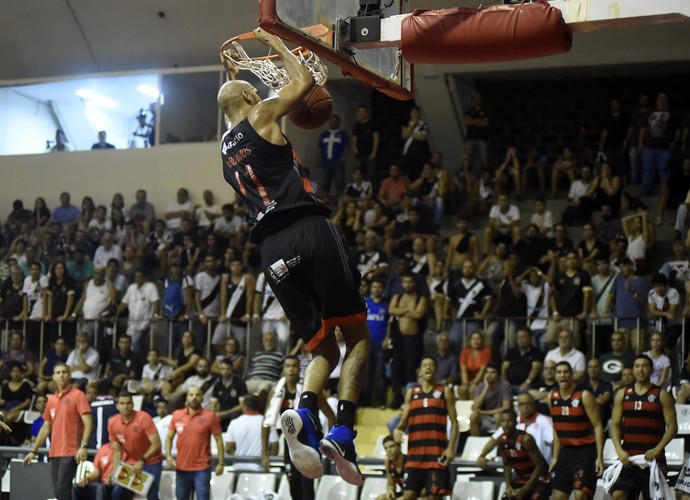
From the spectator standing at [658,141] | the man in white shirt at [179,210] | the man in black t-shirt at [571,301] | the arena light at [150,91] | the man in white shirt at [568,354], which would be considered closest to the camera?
the man in white shirt at [568,354]

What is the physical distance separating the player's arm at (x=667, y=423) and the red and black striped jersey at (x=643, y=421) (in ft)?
0.21

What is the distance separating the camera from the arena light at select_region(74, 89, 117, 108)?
21453 millimetres

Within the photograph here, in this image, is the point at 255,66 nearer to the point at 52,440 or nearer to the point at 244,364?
the point at 52,440

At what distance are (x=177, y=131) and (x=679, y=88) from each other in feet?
30.6

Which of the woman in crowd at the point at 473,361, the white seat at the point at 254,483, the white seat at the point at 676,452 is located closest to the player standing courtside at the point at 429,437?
the white seat at the point at 254,483

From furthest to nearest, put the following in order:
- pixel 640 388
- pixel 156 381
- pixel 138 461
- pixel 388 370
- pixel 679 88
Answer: pixel 679 88 → pixel 156 381 → pixel 388 370 → pixel 138 461 → pixel 640 388

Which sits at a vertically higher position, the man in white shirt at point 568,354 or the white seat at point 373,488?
the man in white shirt at point 568,354

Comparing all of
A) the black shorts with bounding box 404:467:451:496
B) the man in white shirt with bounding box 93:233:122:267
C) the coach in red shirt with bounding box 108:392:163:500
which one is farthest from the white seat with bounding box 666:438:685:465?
the man in white shirt with bounding box 93:233:122:267

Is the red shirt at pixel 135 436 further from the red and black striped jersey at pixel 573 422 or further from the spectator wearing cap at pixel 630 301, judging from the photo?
the spectator wearing cap at pixel 630 301

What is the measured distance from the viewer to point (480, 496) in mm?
12305

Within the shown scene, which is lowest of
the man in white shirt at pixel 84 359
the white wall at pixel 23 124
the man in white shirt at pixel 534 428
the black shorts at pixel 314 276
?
the man in white shirt at pixel 534 428

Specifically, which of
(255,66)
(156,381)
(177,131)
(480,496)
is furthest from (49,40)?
(255,66)

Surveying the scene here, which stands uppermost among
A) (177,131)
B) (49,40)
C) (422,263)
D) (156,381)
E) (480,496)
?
(49,40)

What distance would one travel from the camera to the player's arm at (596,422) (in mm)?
11484
